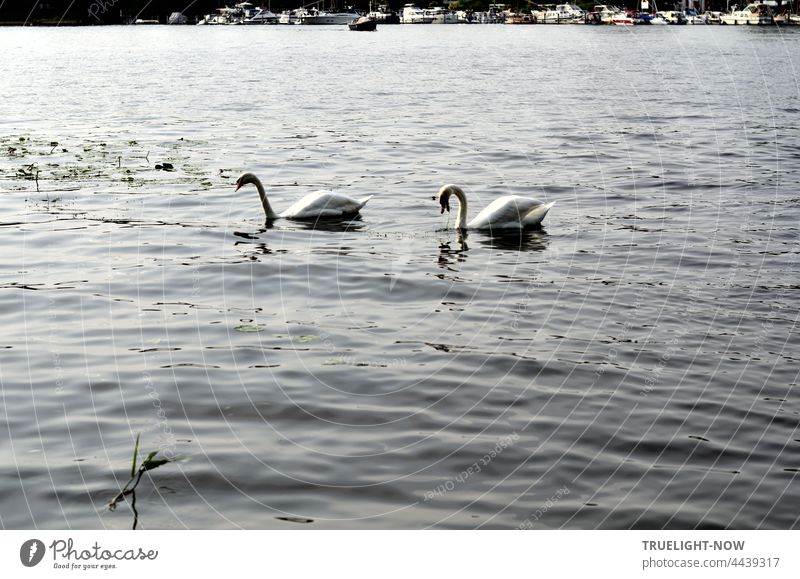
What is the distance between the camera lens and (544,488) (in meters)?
9.38

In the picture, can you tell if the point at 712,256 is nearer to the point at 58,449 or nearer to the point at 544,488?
the point at 544,488

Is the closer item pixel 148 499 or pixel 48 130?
pixel 148 499

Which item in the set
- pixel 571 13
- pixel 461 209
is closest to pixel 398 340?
pixel 461 209

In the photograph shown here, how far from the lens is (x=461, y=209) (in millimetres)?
19766

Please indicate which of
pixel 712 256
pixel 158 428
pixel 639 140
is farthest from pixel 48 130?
pixel 158 428

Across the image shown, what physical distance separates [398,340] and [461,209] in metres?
6.71

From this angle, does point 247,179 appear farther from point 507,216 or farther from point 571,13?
point 571,13

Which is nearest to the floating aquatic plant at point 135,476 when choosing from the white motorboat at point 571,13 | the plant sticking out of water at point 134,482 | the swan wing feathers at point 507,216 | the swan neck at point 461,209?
the plant sticking out of water at point 134,482

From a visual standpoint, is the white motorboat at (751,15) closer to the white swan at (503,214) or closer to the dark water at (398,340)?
the dark water at (398,340)

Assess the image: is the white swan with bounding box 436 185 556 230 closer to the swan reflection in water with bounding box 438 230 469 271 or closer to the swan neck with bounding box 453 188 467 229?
the swan neck with bounding box 453 188 467 229

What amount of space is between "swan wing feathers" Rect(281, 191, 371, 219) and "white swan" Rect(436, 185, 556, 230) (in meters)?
2.10

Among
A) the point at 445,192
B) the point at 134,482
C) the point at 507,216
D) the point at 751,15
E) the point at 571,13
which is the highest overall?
the point at 751,15
